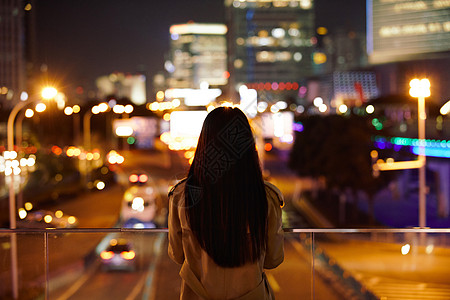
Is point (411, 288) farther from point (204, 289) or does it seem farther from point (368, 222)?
point (368, 222)

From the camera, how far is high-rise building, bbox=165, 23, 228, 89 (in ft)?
447

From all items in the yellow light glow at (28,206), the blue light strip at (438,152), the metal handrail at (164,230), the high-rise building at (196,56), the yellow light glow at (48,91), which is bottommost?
the yellow light glow at (28,206)

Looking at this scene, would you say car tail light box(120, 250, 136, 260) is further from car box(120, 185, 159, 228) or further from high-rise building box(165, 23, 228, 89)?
high-rise building box(165, 23, 228, 89)

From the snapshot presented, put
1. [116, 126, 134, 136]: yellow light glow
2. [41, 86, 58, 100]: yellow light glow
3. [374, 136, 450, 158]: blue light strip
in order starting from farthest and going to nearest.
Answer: [116, 126, 134, 136]: yellow light glow, [374, 136, 450, 158]: blue light strip, [41, 86, 58, 100]: yellow light glow

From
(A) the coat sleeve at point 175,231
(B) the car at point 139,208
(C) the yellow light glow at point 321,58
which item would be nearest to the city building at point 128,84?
(C) the yellow light glow at point 321,58

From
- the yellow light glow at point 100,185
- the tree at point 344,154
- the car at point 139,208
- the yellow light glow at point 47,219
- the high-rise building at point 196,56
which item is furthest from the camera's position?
the high-rise building at point 196,56

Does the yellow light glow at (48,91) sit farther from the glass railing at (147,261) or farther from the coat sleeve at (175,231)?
the coat sleeve at (175,231)

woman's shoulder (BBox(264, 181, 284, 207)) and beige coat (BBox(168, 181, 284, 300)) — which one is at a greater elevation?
woman's shoulder (BBox(264, 181, 284, 207))

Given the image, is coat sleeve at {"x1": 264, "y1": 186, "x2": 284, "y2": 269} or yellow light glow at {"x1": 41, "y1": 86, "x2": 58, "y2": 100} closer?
coat sleeve at {"x1": 264, "y1": 186, "x2": 284, "y2": 269}

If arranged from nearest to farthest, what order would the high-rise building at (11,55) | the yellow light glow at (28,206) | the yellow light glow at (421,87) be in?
the yellow light glow at (421,87)
the yellow light glow at (28,206)
the high-rise building at (11,55)

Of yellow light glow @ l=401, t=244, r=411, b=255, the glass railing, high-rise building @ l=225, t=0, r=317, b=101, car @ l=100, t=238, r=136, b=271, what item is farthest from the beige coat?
high-rise building @ l=225, t=0, r=317, b=101

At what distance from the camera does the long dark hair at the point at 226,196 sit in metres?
1.97

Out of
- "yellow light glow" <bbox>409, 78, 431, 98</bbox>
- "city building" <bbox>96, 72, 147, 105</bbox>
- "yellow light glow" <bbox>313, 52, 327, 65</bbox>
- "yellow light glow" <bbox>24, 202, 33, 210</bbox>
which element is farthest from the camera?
"yellow light glow" <bbox>313, 52, 327, 65</bbox>

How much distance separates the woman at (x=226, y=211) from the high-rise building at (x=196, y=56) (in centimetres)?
12934
